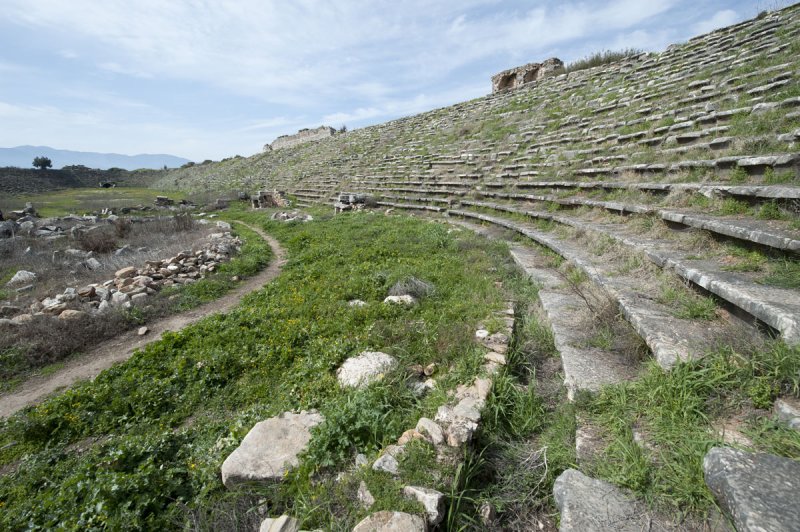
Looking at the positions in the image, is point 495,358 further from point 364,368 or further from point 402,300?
point 402,300

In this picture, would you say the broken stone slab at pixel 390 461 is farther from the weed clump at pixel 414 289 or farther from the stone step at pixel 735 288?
the weed clump at pixel 414 289

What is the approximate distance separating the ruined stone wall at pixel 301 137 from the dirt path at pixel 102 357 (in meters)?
Result: 33.2

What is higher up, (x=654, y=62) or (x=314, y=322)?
(x=654, y=62)

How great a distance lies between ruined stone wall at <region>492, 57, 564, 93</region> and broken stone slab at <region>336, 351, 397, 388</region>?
67.7 feet

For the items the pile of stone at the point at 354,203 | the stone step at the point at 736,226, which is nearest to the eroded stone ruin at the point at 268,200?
the pile of stone at the point at 354,203

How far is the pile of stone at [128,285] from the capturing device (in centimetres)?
611

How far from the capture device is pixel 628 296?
3.49 m

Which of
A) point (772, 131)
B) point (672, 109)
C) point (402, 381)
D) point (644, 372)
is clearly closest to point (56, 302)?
point (402, 381)

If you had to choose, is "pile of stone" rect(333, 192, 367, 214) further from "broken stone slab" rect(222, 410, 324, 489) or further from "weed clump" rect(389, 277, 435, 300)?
"broken stone slab" rect(222, 410, 324, 489)

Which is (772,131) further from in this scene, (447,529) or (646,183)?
(447,529)

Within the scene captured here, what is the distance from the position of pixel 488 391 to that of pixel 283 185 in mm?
26137

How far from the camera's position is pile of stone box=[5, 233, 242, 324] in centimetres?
611

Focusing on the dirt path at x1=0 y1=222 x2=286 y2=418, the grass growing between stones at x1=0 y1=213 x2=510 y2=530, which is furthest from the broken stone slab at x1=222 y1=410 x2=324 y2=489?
the dirt path at x1=0 y1=222 x2=286 y2=418

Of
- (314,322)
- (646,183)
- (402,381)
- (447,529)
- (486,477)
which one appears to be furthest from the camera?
(646,183)
